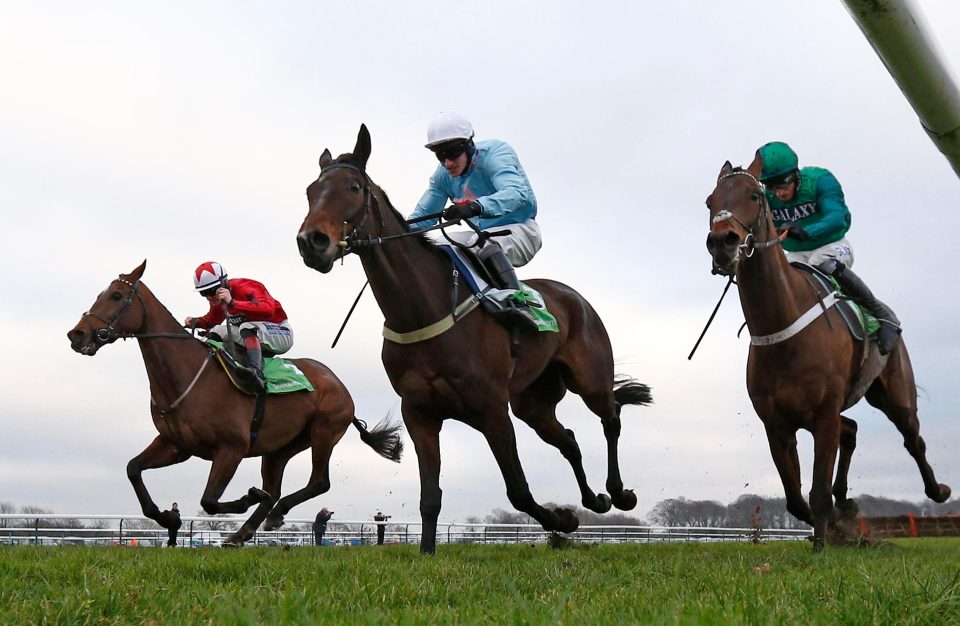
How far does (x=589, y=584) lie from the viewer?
490cm

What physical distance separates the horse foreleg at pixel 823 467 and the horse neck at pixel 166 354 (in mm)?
6512

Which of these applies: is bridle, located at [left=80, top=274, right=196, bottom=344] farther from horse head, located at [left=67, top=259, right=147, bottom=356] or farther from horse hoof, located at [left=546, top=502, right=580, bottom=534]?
horse hoof, located at [left=546, top=502, right=580, bottom=534]

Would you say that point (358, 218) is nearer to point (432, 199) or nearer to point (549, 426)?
point (432, 199)

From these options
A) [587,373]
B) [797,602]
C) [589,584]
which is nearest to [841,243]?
[587,373]

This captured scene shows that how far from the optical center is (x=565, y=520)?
27.1 ft

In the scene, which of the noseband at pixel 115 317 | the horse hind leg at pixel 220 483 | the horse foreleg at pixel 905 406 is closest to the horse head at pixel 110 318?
the noseband at pixel 115 317

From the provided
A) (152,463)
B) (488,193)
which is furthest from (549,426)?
(152,463)

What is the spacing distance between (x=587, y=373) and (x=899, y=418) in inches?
124

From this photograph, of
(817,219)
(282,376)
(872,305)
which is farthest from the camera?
(282,376)

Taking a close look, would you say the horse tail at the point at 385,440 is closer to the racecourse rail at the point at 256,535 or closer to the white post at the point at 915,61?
Answer: the racecourse rail at the point at 256,535

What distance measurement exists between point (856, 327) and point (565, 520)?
2.91m

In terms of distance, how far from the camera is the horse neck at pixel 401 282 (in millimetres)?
7215

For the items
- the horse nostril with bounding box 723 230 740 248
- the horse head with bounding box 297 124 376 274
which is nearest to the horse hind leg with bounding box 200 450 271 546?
the horse head with bounding box 297 124 376 274

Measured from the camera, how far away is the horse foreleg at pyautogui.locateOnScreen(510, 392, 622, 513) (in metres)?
9.64
